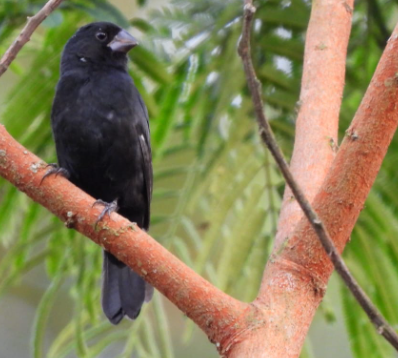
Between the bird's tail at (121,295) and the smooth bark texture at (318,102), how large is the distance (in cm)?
76

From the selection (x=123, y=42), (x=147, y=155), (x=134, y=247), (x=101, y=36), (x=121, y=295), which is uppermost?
(x=101, y=36)

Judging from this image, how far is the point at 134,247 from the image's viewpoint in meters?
1.47

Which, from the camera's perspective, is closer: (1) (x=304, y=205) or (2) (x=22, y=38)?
(1) (x=304, y=205)

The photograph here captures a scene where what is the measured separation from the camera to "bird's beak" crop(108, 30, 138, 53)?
2344 millimetres

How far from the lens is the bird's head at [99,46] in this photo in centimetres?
249

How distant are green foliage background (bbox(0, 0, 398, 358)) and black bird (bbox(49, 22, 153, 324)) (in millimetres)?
55

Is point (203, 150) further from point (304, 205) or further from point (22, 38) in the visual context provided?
point (304, 205)

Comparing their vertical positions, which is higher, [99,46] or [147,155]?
[99,46]

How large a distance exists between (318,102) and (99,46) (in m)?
1.08

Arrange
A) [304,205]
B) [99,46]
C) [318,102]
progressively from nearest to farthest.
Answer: [304,205]
[318,102]
[99,46]

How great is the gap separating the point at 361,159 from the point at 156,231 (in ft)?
3.26

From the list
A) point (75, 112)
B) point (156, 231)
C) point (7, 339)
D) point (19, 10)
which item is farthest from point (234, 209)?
point (7, 339)

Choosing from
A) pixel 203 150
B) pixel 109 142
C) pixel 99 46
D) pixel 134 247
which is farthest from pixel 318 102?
pixel 99 46

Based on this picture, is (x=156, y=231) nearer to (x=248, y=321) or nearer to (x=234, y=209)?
(x=234, y=209)
